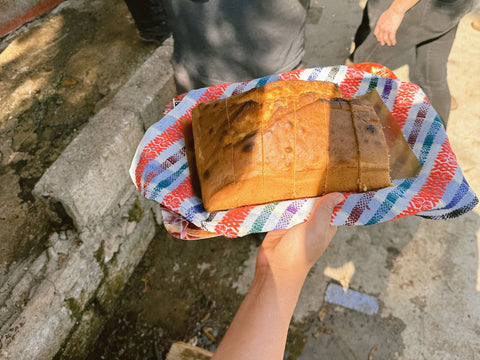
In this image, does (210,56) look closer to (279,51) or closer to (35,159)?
(279,51)

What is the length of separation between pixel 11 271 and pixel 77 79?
7.73 ft

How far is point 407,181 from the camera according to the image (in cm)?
204

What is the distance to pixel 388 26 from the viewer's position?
3047 millimetres

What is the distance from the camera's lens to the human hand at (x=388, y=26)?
2955 mm

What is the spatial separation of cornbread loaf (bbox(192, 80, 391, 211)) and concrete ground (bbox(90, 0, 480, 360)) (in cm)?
159

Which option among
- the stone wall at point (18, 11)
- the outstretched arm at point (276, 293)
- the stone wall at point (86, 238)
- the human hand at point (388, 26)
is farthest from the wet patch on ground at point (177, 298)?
the stone wall at point (18, 11)

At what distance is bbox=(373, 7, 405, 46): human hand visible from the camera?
2.96 metres

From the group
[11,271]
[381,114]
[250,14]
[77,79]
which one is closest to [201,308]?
[11,271]

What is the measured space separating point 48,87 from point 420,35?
4057 mm

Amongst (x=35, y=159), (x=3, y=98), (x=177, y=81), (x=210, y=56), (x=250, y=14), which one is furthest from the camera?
(x=3, y=98)

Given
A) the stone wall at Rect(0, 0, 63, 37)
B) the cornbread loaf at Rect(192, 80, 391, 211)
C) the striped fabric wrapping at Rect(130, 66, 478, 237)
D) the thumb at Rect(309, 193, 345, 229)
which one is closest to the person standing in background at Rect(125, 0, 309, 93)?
the striped fabric wrapping at Rect(130, 66, 478, 237)

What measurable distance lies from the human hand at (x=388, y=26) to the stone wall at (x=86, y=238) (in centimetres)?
209

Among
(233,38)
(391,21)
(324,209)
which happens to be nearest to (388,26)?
(391,21)

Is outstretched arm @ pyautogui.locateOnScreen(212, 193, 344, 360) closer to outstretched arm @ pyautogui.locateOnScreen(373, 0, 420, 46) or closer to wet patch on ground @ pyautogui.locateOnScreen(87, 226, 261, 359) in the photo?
wet patch on ground @ pyautogui.locateOnScreen(87, 226, 261, 359)
